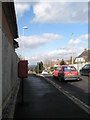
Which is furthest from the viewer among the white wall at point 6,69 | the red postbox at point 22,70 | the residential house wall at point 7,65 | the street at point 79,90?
the street at point 79,90

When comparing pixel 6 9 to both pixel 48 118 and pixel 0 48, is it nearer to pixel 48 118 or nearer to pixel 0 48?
pixel 0 48

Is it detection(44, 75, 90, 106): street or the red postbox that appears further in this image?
detection(44, 75, 90, 106): street

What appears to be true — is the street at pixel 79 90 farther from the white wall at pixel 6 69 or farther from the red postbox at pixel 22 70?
the white wall at pixel 6 69

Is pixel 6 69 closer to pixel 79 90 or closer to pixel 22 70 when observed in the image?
pixel 22 70

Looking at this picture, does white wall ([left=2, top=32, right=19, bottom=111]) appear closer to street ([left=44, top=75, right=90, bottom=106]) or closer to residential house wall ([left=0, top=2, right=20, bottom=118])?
Answer: residential house wall ([left=0, top=2, right=20, bottom=118])

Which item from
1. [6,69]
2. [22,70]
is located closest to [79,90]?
[22,70]

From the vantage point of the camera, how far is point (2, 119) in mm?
5582

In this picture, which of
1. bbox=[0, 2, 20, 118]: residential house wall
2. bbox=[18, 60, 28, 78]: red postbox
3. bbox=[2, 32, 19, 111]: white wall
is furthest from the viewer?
bbox=[18, 60, 28, 78]: red postbox

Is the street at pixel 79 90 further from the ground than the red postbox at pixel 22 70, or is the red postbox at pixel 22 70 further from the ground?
the red postbox at pixel 22 70

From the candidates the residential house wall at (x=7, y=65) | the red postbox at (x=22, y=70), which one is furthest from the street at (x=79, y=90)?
the residential house wall at (x=7, y=65)

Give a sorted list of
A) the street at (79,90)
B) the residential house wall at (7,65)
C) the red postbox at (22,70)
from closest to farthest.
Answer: the residential house wall at (7,65) → the red postbox at (22,70) → the street at (79,90)

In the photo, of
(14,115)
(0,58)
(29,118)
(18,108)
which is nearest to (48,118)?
(29,118)

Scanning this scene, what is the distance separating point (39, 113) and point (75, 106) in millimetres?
1689

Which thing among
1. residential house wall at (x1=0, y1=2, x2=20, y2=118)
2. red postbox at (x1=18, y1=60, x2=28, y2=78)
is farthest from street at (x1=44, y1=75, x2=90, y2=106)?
residential house wall at (x1=0, y1=2, x2=20, y2=118)
